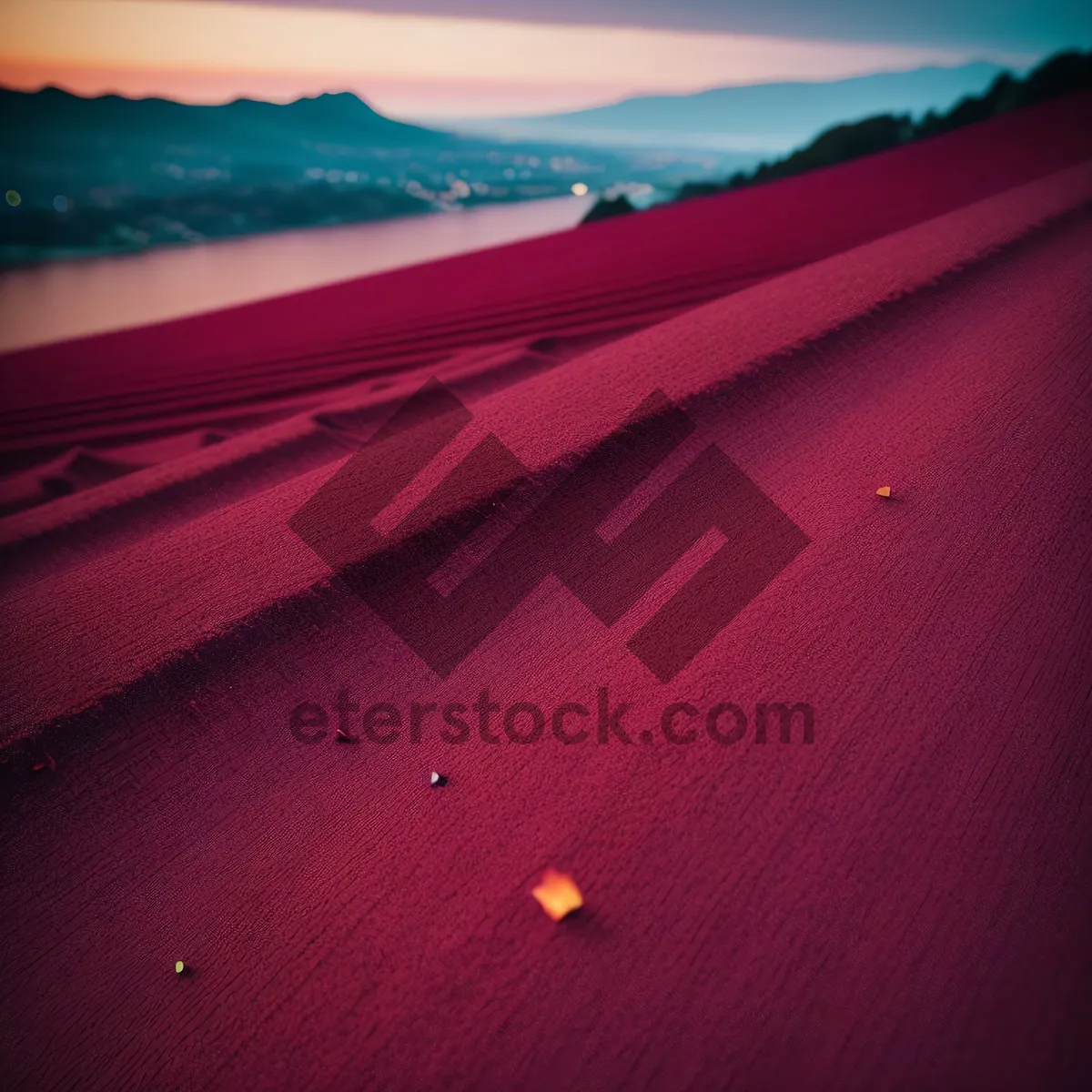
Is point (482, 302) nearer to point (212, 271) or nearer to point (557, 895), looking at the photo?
point (557, 895)

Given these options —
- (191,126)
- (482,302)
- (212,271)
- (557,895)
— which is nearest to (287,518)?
(557,895)

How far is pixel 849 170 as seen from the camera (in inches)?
680

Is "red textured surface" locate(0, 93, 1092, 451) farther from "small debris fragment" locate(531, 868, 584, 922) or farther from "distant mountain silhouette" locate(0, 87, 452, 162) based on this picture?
"distant mountain silhouette" locate(0, 87, 452, 162)

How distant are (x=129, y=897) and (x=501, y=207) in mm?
36596

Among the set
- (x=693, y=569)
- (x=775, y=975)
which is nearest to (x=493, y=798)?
(x=775, y=975)

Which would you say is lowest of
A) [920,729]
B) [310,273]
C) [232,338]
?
[920,729]

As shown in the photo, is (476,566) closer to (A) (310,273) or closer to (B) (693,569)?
(B) (693,569)

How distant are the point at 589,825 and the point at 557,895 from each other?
0.30 meters

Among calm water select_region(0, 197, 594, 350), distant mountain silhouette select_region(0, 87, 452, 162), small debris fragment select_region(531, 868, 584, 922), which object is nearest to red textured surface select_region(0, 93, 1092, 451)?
calm water select_region(0, 197, 594, 350)

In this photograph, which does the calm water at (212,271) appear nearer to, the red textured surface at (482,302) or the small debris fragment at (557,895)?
the red textured surface at (482,302)

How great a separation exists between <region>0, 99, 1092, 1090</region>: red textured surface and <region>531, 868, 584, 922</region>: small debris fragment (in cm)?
4

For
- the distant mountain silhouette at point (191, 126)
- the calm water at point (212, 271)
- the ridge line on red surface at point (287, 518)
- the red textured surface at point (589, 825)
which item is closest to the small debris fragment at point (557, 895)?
the red textured surface at point (589, 825)

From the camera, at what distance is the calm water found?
1479 centimetres

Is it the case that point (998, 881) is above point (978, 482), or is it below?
below
